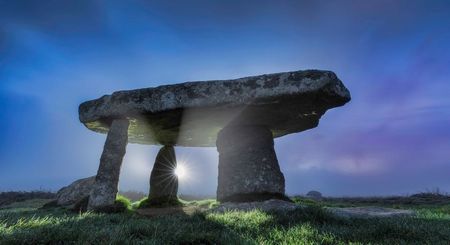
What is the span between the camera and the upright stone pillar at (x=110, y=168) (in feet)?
50.1

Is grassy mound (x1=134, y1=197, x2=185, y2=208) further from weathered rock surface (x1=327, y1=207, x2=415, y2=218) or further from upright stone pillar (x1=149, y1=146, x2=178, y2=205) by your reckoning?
weathered rock surface (x1=327, y1=207, x2=415, y2=218)

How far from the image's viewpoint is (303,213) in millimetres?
9039

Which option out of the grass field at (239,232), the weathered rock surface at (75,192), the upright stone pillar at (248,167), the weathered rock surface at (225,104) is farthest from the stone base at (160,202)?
the grass field at (239,232)

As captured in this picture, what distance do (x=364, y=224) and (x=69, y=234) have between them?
18.8 ft

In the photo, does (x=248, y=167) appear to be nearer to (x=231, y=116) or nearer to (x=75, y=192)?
(x=231, y=116)

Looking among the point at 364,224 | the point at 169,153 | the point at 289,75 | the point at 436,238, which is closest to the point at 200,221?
the point at 364,224

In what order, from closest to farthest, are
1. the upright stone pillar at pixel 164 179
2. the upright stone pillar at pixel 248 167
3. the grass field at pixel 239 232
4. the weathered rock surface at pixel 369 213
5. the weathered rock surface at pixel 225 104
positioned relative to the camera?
the grass field at pixel 239 232
the weathered rock surface at pixel 369 213
the weathered rock surface at pixel 225 104
the upright stone pillar at pixel 248 167
the upright stone pillar at pixel 164 179

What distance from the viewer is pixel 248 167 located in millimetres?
16375

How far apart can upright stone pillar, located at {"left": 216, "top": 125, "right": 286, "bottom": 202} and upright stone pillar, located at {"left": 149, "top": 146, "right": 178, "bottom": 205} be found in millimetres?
4435

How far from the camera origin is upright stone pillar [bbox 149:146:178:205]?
20.4 m

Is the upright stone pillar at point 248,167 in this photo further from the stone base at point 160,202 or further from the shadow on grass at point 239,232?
the shadow on grass at point 239,232

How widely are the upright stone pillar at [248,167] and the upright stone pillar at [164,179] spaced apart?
4.44 m

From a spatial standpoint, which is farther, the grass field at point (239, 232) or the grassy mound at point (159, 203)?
the grassy mound at point (159, 203)

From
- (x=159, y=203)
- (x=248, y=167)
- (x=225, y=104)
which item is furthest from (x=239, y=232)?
(x=159, y=203)
